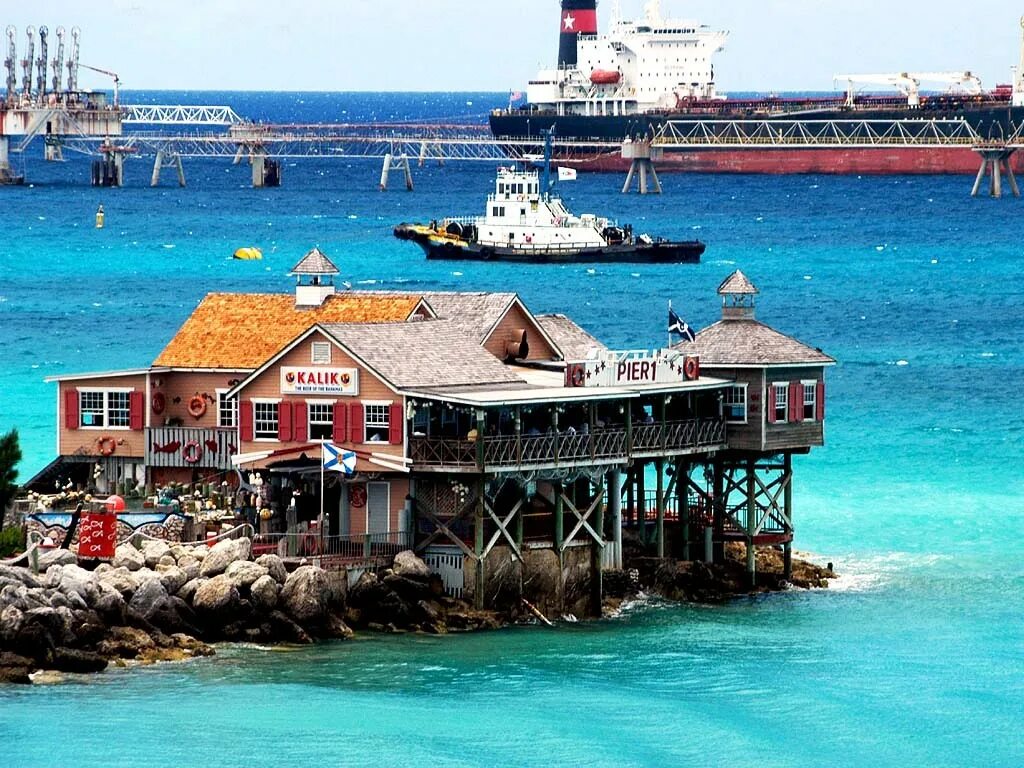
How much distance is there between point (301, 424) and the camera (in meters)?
46.4

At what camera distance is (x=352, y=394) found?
46094mm

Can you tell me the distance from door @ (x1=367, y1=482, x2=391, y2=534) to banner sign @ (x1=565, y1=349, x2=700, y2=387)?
404cm

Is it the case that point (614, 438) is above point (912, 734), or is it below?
above

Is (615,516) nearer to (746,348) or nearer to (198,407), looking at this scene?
(746,348)

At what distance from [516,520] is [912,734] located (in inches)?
316

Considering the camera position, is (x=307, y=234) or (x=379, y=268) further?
(x=307, y=234)

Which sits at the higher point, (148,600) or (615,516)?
(615,516)

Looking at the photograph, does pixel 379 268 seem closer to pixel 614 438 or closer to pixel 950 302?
pixel 950 302

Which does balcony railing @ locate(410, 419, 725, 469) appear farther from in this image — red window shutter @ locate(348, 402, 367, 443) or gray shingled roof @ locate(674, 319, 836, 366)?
gray shingled roof @ locate(674, 319, 836, 366)

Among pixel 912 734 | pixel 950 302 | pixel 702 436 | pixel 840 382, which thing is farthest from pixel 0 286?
pixel 912 734

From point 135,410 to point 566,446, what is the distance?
8.14m

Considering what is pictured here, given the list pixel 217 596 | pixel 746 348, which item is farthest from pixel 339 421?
pixel 746 348

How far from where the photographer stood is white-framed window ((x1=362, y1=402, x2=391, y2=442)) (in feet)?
151

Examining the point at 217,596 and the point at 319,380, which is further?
the point at 319,380
